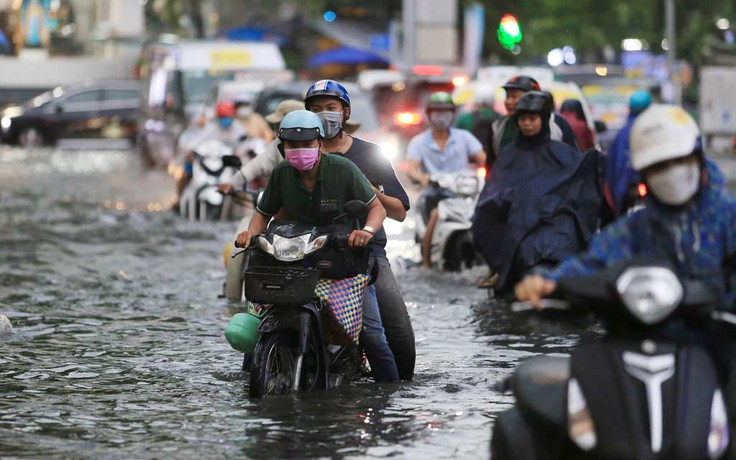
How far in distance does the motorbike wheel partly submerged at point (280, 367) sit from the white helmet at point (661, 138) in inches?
122

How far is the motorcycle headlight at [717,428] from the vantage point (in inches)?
204

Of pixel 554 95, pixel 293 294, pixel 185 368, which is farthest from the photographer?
pixel 554 95

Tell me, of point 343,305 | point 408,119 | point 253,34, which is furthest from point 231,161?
point 253,34

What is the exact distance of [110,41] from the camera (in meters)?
63.2

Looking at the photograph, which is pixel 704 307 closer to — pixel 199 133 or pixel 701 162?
pixel 701 162

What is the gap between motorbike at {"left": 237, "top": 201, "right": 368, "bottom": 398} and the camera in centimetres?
811

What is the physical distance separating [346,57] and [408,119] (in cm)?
2402

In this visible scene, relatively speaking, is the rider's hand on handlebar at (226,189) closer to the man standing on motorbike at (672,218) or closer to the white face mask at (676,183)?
the man standing on motorbike at (672,218)

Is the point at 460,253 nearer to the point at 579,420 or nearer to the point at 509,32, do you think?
the point at 579,420

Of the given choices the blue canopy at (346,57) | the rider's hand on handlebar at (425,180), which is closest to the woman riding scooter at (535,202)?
the rider's hand on handlebar at (425,180)

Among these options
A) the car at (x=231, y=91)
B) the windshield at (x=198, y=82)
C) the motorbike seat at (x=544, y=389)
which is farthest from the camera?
the windshield at (x=198, y=82)

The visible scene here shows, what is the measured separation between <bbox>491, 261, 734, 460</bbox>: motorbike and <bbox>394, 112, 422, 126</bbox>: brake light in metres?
24.4

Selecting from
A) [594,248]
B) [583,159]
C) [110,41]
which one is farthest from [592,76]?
[110,41]

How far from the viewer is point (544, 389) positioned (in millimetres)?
5406
